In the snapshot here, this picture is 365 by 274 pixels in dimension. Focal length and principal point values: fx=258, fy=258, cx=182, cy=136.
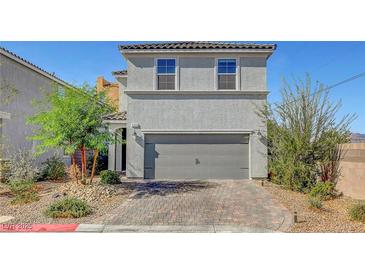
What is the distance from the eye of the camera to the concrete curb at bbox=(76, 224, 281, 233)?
671 cm

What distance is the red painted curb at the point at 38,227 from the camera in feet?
22.5

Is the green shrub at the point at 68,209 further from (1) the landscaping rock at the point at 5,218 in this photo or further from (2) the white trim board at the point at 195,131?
(2) the white trim board at the point at 195,131

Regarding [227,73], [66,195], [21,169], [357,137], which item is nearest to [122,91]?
[227,73]

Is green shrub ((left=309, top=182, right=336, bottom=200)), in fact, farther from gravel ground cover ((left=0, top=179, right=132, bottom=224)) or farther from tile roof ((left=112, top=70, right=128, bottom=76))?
tile roof ((left=112, top=70, right=128, bottom=76))

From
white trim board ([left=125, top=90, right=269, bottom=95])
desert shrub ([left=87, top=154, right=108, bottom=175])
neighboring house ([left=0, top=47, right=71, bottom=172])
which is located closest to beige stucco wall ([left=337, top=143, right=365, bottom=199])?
white trim board ([left=125, top=90, right=269, bottom=95])

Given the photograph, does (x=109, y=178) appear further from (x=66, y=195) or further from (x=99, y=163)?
(x=99, y=163)

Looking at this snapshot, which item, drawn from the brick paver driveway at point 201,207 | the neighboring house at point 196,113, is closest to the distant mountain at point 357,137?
the neighboring house at point 196,113

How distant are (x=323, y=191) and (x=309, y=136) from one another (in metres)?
2.29

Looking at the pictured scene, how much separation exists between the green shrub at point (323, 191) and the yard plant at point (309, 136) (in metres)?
0.61
